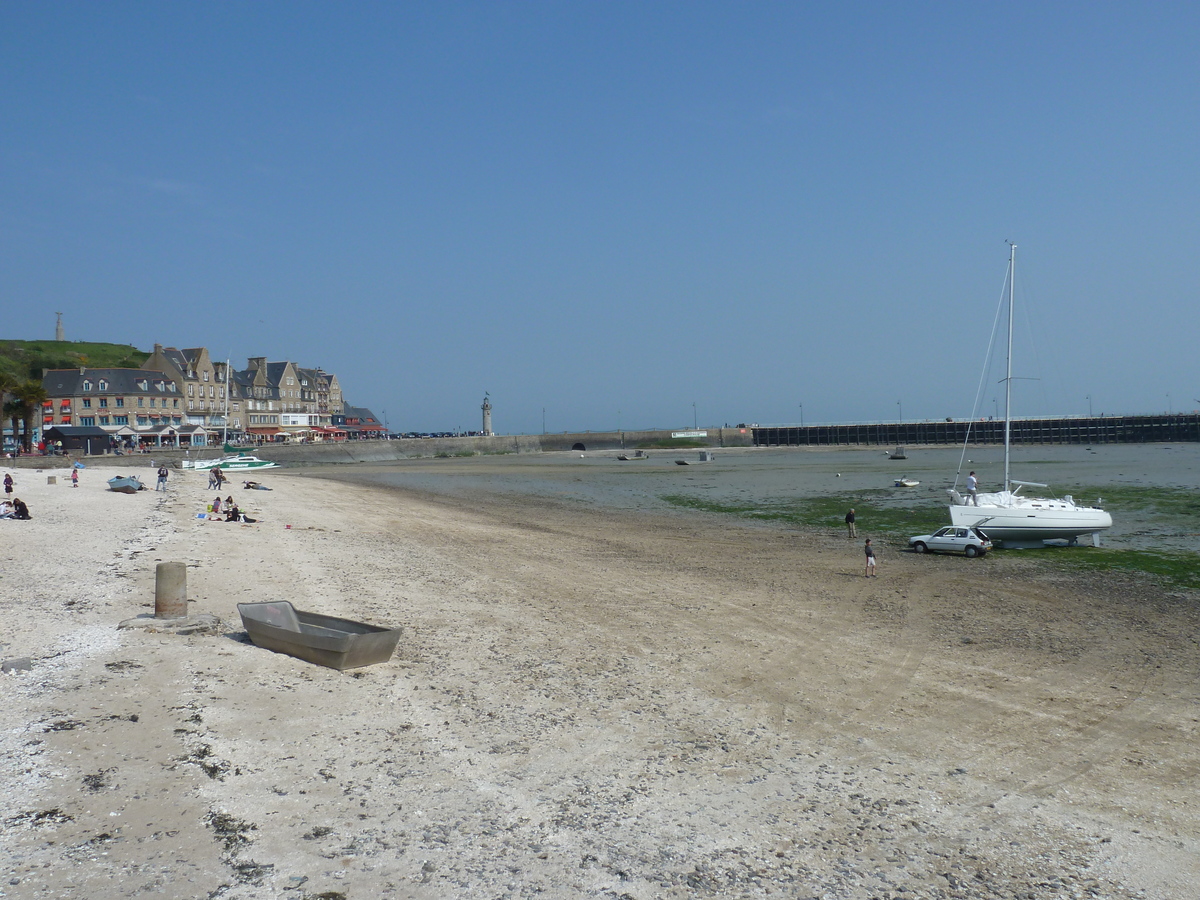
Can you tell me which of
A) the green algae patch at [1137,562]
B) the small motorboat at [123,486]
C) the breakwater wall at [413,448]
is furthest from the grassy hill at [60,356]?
the green algae patch at [1137,562]

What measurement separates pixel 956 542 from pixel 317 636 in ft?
71.5

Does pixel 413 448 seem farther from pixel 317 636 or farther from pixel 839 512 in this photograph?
pixel 317 636

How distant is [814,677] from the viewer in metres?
13.3

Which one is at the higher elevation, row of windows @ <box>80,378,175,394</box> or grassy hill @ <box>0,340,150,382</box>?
grassy hill @ <box>0,340,150,382</box>

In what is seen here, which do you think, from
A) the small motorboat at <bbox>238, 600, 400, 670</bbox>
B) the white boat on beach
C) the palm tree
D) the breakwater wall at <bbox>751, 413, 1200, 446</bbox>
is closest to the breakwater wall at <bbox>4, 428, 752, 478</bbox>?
the white boat on beach

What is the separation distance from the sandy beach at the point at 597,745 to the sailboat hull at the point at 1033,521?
392 inches

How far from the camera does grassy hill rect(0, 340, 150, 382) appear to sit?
113688 mm

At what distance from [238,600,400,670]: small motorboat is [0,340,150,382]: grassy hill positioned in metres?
115

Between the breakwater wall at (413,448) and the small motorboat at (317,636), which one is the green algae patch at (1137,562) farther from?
the breakwater wall at (413,448)

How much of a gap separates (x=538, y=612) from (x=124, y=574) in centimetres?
891

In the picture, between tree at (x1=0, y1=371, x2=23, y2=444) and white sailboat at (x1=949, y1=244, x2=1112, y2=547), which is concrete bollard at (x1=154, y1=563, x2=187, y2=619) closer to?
white sailboat at (x1=949, y1=244, x2=1112, y2=547)

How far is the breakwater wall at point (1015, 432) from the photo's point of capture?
477ft

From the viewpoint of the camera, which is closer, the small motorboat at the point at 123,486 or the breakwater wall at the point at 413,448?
the small motorboat at the point at 123,486

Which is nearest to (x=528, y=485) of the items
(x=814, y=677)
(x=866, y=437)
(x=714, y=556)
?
(x=714, y=556)
